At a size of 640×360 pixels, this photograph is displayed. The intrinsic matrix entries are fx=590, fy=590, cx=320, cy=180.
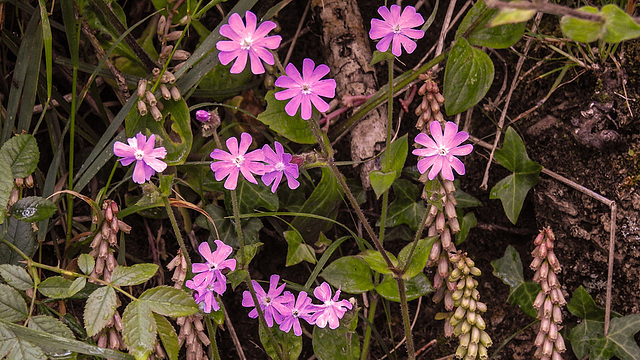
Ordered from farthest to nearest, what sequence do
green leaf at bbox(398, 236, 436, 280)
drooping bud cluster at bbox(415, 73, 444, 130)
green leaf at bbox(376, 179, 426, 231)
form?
green leaf at bbox(376, 179, 426, 231) → drooping bud cluster at bbox(415, 73, 444, 130) → green leaf at bbox(398, 236, 436, 280)

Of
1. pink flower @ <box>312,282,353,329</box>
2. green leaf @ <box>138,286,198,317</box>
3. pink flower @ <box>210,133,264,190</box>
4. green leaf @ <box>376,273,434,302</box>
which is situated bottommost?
green leaf @ <box>376,273,434,302</box>

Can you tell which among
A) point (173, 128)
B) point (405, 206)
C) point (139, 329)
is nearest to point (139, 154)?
point (173, 128)

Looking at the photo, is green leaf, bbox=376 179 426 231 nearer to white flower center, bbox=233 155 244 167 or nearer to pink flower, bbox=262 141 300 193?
pink flower, bbox=262 141 300 193

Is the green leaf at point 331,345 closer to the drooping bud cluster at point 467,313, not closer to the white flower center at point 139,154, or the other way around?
the drooping bud cluster at point 467,313

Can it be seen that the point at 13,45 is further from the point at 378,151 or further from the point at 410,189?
the point at 410,189

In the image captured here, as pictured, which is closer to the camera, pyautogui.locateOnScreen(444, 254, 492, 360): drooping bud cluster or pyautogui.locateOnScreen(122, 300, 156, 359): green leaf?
pyautogui.locateOnScreen(122, 300, 156, 359): green leaf

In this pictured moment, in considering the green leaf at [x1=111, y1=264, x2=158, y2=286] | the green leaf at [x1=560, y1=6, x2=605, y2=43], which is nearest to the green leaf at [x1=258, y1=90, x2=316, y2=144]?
the green leaf at [x1=111, y1=264, x2=158, y2=286]

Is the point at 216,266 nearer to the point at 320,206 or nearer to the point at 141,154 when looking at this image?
Answer: the point at 141,154

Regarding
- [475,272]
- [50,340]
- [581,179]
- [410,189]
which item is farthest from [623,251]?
[50,340]

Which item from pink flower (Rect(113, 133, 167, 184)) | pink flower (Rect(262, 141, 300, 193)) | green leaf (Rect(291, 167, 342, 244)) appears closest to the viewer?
pink flower (Rect(113, 133, 167, 184))
